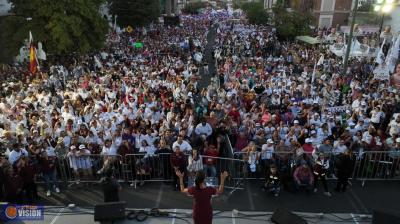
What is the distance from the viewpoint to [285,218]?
751cm

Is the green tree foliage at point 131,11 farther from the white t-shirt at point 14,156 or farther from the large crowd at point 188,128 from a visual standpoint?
the white t-shirt at point 14,156

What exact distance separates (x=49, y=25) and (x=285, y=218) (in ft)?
67.8

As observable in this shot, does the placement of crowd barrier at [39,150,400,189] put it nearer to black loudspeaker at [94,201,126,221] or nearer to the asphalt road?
the asphalt road

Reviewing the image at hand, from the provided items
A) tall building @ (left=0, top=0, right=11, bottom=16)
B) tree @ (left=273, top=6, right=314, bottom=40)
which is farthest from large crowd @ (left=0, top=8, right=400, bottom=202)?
tree @ (left=273, top=6, right=314, bottom=40)

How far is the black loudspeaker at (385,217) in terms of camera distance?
6629mm

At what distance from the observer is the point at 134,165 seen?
9.55 metres

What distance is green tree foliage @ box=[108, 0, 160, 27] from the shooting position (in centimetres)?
4209

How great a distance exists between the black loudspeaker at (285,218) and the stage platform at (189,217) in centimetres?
34

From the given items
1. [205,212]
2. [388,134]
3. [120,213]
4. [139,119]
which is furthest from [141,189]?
[388,134]

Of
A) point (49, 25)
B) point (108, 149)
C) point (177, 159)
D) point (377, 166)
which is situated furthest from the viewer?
point (49, 25)

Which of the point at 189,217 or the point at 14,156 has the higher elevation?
the point at 14,156

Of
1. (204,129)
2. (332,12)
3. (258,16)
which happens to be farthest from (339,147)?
(332,12)

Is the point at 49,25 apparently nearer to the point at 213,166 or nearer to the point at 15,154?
the point at 15,154

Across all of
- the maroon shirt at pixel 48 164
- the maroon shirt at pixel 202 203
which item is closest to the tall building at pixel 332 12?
the maroon shirt at pixel 48 164
